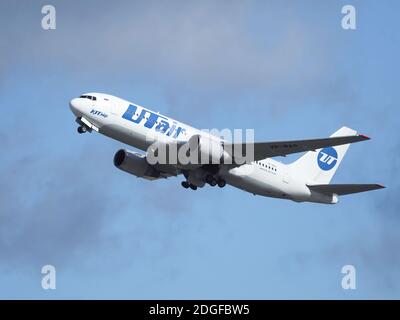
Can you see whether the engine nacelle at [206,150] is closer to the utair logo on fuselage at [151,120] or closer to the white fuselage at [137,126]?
the white fuselage at [137,126]

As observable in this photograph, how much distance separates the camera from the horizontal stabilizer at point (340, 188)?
67875 mm

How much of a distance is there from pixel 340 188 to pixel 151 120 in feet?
49.9

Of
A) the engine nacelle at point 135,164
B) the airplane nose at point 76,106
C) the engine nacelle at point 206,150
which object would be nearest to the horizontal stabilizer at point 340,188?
the engine nacelle at point 206,150

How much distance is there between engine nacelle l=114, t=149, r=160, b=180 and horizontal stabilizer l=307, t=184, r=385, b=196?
1174 centimetres

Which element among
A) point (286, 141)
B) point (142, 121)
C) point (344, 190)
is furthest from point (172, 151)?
point (344, 190)

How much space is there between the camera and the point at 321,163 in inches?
2982

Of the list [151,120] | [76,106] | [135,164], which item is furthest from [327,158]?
[76,106]

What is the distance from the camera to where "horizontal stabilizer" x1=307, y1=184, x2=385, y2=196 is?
6788 cm

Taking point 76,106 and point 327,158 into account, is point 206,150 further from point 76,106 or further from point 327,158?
point 327,158

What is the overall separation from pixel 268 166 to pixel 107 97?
12816 mm

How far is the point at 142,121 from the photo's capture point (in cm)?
6450

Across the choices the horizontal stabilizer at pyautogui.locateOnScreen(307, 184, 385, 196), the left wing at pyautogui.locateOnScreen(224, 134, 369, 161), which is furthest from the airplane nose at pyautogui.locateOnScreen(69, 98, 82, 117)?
the horizontal stabilizer at pyautogui.locateOnScreen(307, 184, 385, 196)

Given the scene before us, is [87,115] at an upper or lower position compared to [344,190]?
upper

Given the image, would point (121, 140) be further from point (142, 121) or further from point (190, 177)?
point (190, 177)
